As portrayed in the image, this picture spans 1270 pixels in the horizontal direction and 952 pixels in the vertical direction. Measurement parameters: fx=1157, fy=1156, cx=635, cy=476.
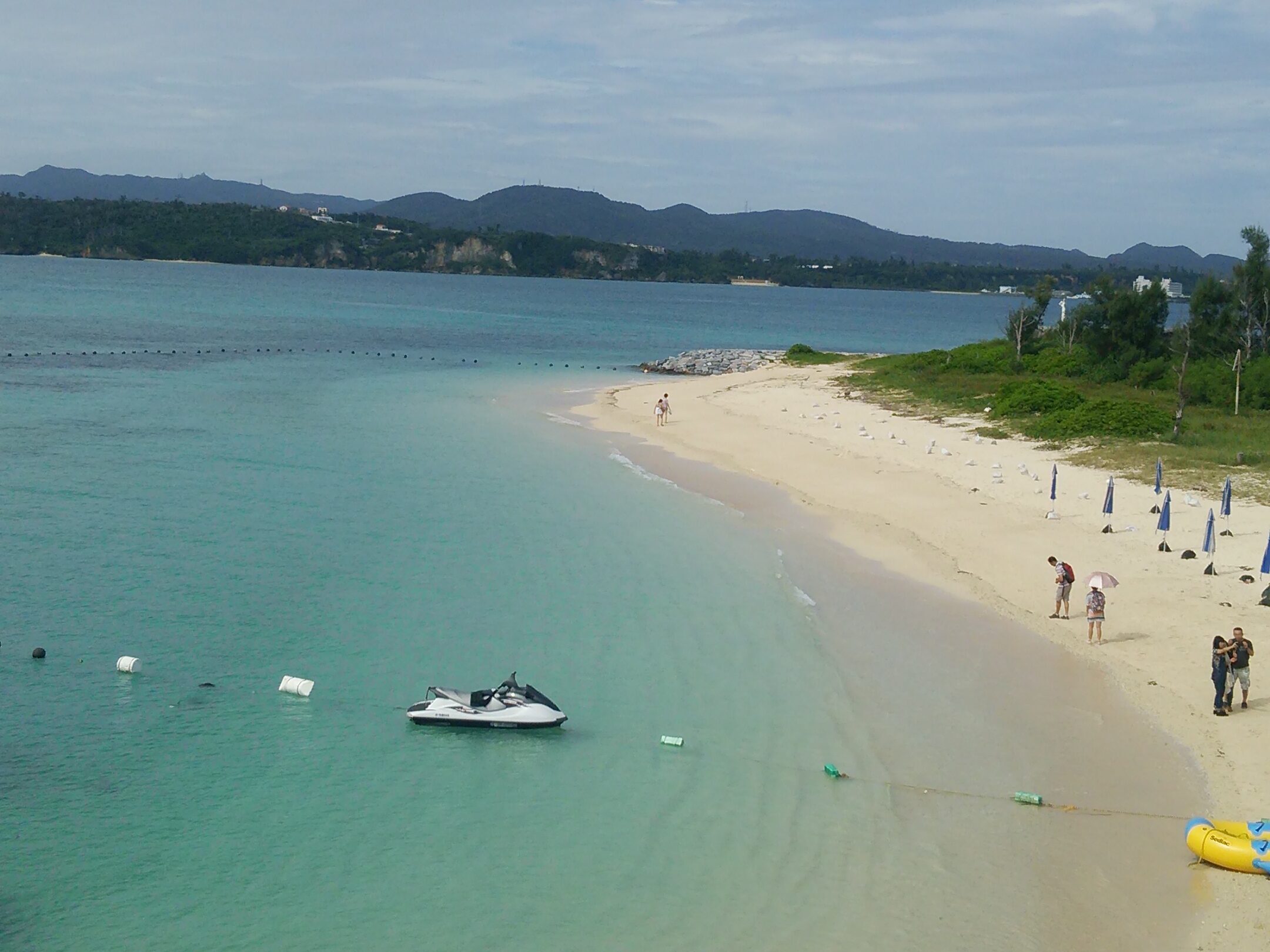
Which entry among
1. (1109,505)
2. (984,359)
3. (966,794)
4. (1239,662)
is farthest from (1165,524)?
(984,359)

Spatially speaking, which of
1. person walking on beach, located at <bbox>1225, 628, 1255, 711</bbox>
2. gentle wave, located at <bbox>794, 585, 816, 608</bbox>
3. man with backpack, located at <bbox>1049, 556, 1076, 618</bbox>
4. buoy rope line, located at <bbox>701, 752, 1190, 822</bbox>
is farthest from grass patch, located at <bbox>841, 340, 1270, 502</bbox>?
buoy rope line, located at <bbox>701, 752, 1190, 822</bbox>

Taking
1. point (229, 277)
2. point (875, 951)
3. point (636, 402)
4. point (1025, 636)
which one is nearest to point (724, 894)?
point (875, 951)

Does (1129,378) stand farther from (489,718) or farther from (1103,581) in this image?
(489,718)

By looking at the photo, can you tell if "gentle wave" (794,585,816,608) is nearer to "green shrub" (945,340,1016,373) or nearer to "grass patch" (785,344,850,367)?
"green shrub" (945,340,1016,373)

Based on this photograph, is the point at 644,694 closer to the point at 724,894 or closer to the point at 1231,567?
the point at 724,894

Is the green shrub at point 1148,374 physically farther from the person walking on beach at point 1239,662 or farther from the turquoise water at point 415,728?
the person walking on beach at point 1239,662
